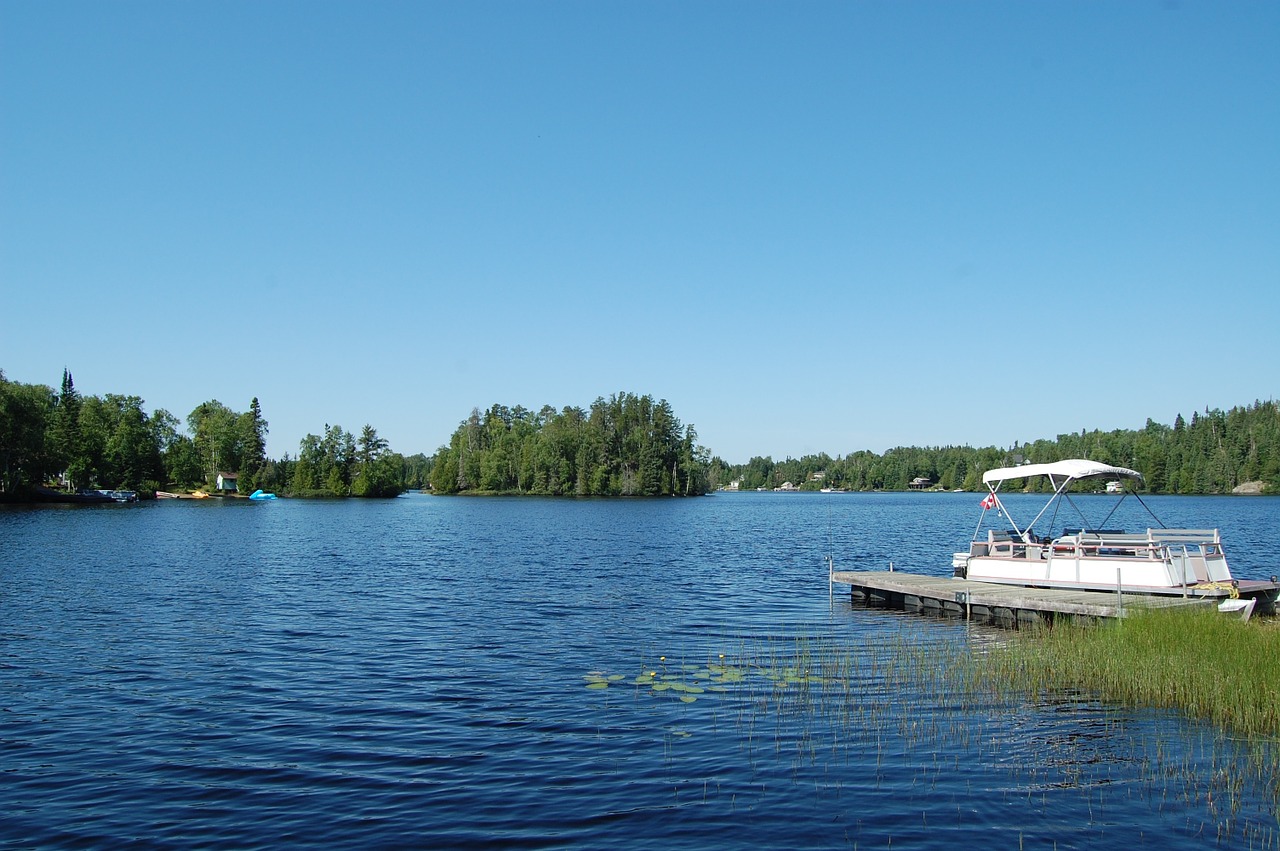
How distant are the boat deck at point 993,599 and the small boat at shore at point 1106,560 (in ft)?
1.69

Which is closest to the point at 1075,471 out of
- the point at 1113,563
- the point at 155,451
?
the point at 1113,563

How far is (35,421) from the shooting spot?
10006 centimetres

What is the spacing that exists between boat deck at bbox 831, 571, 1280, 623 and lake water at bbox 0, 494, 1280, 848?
1182mm

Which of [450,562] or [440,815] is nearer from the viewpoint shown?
[440,815]

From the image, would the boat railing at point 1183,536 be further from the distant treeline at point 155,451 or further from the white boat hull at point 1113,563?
the distant treeline at point 155,451

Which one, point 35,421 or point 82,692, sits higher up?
point 35,421

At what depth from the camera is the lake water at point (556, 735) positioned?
11.0m

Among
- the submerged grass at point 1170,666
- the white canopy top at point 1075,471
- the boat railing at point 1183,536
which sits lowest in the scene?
the submerged grass at point 1170,666

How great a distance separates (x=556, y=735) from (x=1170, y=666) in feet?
34.7

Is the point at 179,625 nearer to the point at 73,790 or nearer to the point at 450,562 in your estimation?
the point at 73,790

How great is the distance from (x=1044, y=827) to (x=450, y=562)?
125 ft

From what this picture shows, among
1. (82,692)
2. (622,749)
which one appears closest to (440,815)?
(622,749)

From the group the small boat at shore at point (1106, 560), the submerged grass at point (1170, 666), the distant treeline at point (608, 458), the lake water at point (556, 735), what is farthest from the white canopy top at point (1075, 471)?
the distant treeline at point (608, 458)

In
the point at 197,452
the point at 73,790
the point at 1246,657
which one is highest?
the point at 197,452
